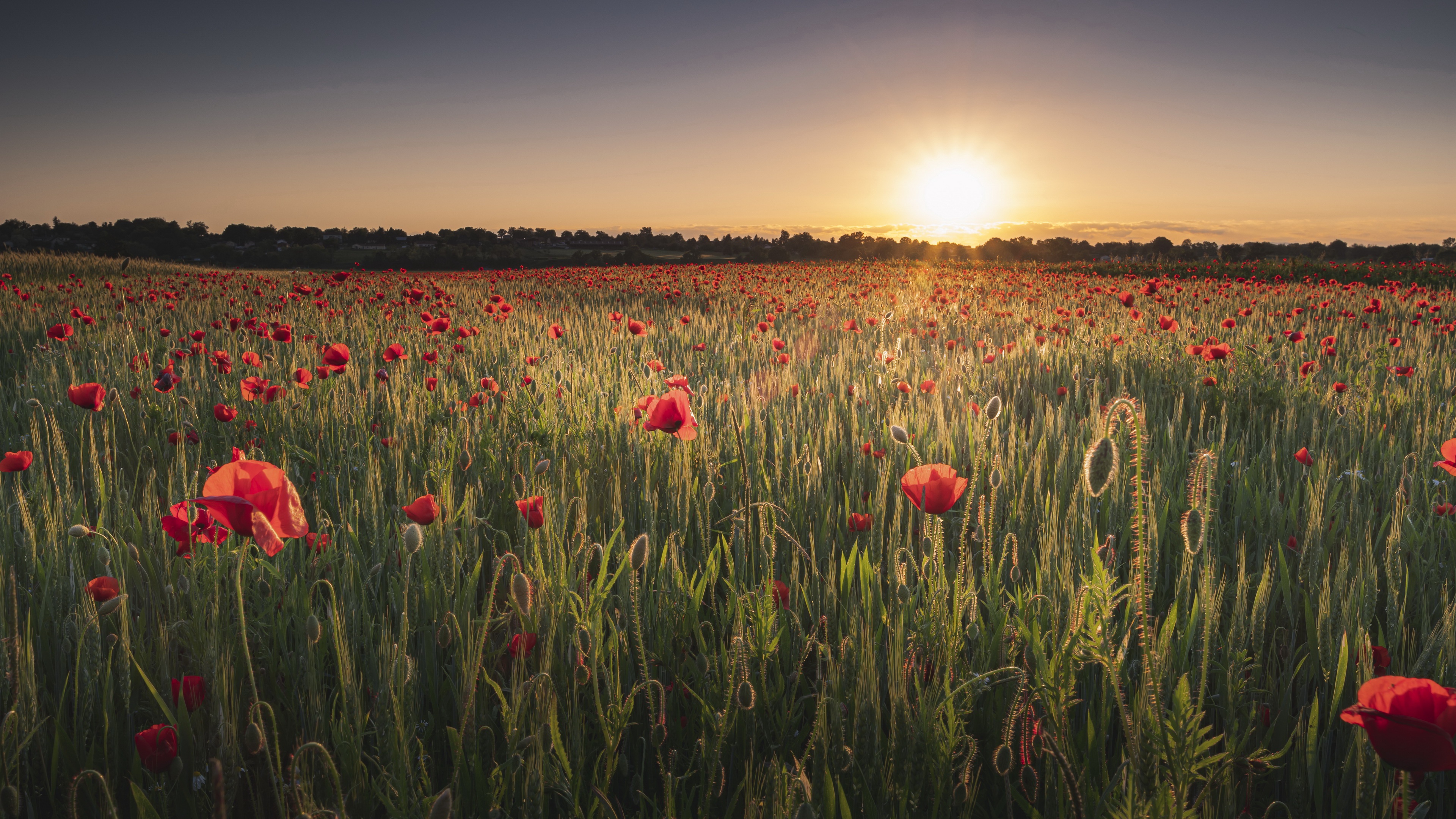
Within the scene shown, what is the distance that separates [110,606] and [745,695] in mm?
1023

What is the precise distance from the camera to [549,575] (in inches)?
58.6

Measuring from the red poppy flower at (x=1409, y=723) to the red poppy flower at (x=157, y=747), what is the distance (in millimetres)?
1492

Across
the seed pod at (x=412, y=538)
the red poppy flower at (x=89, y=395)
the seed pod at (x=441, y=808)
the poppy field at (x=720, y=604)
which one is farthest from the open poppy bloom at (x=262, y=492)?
the red poppy flower at (x=89, y=395)

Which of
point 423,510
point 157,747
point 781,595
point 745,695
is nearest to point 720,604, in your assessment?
point 781,595

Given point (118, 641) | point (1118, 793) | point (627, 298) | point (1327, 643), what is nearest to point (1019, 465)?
point (1327, 643)

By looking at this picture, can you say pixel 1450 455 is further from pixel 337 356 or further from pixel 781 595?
pixel 337 356

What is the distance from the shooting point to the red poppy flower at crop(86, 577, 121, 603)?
123cm

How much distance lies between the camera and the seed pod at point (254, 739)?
36.4 inches

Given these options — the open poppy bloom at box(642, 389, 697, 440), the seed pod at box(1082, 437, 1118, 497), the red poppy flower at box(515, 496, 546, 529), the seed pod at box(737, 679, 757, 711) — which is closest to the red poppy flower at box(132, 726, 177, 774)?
the red poppy flower at box(515, 496, 546, 529)

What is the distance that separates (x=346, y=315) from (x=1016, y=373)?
646 centimetres

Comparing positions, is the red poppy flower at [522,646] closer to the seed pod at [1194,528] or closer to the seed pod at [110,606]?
the seed pod at [110,606]

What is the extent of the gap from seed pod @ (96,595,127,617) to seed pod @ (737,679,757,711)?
975 mm

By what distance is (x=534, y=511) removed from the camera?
4.98 ft

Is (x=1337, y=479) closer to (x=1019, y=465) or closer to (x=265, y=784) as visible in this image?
(x=1019, y=465)
